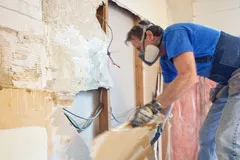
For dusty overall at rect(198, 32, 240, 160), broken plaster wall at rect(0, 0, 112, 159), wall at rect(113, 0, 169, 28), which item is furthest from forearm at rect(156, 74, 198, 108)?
wall at rect(113, 0, 169, 28)

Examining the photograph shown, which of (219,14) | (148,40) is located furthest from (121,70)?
(219,14)

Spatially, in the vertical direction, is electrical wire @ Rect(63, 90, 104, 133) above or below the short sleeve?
below

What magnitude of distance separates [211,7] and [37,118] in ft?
9.56

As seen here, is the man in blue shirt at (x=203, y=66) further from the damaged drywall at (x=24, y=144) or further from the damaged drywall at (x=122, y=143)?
the damaged drywall at (x=24, y=144)

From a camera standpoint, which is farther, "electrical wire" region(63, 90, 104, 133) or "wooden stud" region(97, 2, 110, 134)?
"wooden stud" region(97, 2, 110, 134)

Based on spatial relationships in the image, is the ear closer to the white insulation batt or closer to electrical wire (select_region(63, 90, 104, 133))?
the white insulation batt

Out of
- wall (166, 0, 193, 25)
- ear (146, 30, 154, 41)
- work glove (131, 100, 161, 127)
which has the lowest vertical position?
work glove (131, 100, 161, 127)

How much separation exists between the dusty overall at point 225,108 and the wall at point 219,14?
2.00 m

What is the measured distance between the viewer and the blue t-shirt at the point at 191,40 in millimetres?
1156

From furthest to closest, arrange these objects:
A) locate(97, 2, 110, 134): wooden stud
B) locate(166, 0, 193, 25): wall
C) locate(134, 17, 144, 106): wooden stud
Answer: locate(166, 0, 193, 25): wall
locate(134, 17, 144, 106): wooden stud
locate(97, 2, 110, 134): wooden stud

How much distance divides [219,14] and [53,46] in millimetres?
2653

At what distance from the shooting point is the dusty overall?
1.08 meters

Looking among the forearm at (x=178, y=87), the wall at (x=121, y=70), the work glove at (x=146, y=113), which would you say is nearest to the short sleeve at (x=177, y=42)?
the forearm at (x=178, y=87)

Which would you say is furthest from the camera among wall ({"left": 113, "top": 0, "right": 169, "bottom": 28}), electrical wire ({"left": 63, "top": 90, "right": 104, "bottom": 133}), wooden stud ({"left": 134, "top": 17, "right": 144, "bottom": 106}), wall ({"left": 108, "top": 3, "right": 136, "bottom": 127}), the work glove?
wooden stud ({"left": 134, "top": 17, "right": 144, "bottom": 106})
